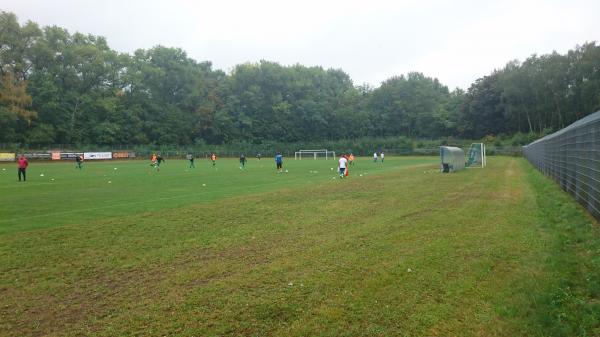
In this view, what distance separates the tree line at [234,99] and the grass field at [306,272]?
248 feet

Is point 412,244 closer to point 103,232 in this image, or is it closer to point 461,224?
point 461,224

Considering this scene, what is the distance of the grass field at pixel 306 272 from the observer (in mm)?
5043

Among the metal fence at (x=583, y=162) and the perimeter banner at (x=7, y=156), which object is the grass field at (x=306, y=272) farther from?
the perimeter banner at (x=7, y=156)

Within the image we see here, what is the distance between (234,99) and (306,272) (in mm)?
96441

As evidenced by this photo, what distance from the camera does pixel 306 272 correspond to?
6.90 m

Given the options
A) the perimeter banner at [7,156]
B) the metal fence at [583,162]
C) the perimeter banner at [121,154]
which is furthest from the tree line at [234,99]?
the metal fence at [583,162]

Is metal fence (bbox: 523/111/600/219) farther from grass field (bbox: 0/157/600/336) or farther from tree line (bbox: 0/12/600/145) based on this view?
tree line (bbox: 0/12/600/145)

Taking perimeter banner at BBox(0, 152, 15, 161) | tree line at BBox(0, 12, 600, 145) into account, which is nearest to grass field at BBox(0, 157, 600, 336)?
perimeter banner at BBox(0, 152, 15, 161)

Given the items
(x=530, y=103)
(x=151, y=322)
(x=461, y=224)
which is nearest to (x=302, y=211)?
(x=461, y=224)

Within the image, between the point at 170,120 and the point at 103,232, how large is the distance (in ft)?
286

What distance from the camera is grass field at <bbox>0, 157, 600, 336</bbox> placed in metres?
5.04

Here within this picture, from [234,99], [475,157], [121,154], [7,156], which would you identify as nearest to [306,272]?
[475,157]

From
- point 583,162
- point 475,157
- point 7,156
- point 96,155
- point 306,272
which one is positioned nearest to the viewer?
point 306,272

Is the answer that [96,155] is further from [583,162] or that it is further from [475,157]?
[583,162]
